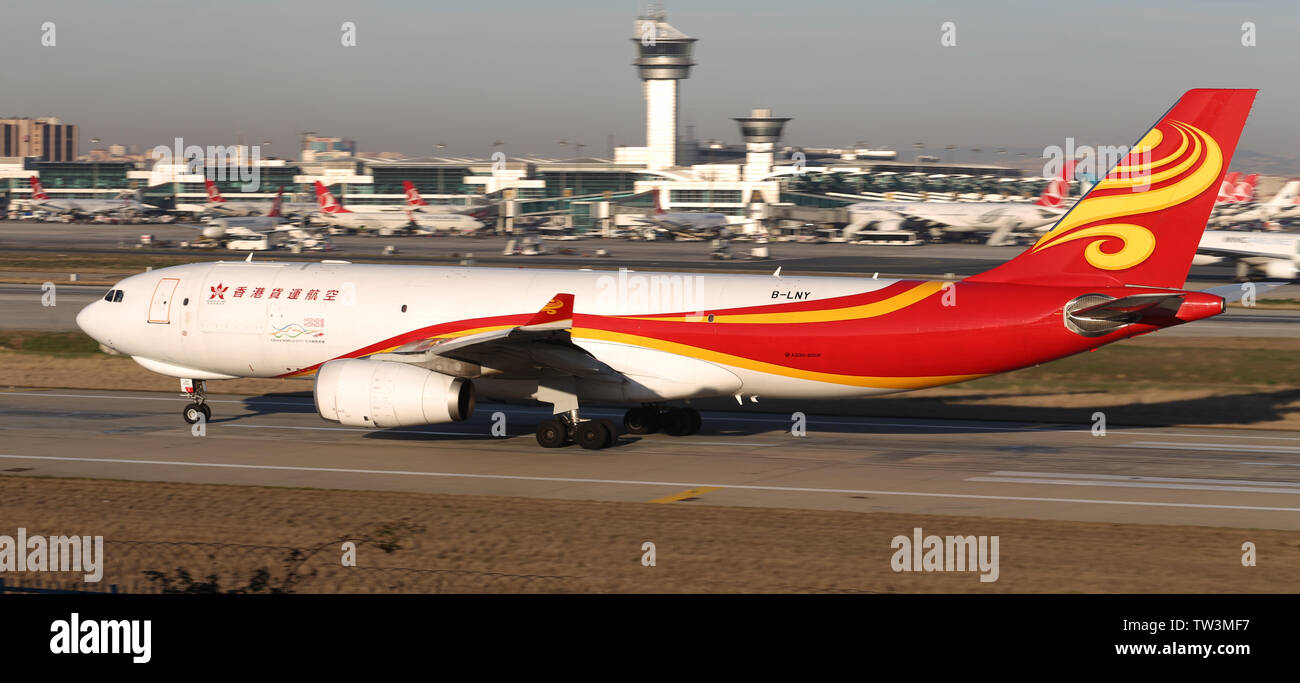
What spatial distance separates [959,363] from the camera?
86.0 ft

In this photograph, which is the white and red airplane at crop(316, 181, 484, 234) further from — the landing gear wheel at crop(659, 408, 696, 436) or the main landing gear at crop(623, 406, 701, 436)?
the landing gear wheel at crop(659, 408, 696, 436)

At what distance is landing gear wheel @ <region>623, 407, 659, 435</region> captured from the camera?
29.6 m

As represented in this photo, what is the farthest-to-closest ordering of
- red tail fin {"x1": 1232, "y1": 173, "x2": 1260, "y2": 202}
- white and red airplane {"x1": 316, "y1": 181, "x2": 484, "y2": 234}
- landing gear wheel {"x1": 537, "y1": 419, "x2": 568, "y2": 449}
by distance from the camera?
white and red airplane {"x1": 316, "y1": 181, "x2": 484, "y2": 234} → red tail fin {"x1": 1232, "y1": 173, "x2": 1260, "y2": 202} → landing gear wheel {"x1": 537, "y1": 419, "x2": 568, "y2": 449}

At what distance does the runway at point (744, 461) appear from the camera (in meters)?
21.8

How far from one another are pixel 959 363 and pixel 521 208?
166142mm

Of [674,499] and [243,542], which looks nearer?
[243,542]

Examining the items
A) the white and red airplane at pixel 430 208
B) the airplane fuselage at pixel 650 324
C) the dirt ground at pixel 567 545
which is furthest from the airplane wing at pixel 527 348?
the white and red airplane at pixel 430 208

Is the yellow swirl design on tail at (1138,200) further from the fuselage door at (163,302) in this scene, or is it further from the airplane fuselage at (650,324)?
the fuselage door at (163,302)

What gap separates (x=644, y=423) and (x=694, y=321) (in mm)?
3618

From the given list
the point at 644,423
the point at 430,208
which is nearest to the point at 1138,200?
the point at 644,423

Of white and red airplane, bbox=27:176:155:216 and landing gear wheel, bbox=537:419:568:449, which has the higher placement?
white and red airplane, bbox=27:176:155:216

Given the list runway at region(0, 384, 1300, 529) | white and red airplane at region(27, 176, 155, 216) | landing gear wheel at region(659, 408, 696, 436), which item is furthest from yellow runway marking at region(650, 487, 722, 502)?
white and red airplane at region(27, 176, 155, 216)

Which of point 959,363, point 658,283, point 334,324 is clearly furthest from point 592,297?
point 959,363

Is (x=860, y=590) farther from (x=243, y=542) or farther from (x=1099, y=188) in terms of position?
(x=1099, y=188)
